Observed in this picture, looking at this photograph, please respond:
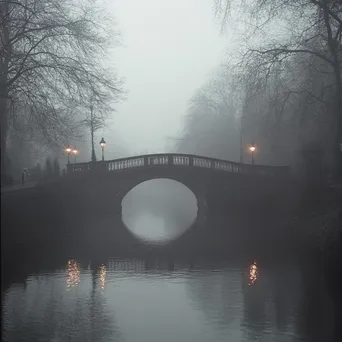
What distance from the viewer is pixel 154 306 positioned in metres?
14.3

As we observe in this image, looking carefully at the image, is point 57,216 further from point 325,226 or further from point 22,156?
point 22,156

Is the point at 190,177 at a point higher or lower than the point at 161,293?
higher

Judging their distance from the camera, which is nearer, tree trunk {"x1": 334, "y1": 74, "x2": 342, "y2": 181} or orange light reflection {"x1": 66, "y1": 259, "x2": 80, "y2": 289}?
orange light reflection {"x1": 66, "y1": 259, "x2": 80, "y2": 289}

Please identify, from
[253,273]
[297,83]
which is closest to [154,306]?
[253,273]

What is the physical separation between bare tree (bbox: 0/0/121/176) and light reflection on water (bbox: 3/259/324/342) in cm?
839

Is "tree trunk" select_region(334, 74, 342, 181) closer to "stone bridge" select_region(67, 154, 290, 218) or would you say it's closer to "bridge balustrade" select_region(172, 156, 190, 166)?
"stone bridge" select_region(67, 154, 290, 218)

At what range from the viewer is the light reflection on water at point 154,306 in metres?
11.9

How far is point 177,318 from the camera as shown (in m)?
13.3

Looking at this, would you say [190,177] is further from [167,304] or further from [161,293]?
[167,304]

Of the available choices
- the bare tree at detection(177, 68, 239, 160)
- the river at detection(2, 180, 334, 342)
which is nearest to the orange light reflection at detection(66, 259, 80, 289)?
the river at detection(2, 180, 334, 342)

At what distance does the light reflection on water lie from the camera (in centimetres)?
1188

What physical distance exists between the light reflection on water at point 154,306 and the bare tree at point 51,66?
8393mm

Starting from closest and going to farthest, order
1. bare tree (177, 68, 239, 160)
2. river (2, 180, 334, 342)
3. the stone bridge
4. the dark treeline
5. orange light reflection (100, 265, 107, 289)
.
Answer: river (2, 180, 334, 342)
orange light reflection (100, 265, 107, 289)
the dark treeline
the stone bridge
bare tree (177, 68, 239, 160)

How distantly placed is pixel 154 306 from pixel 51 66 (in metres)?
13.6
